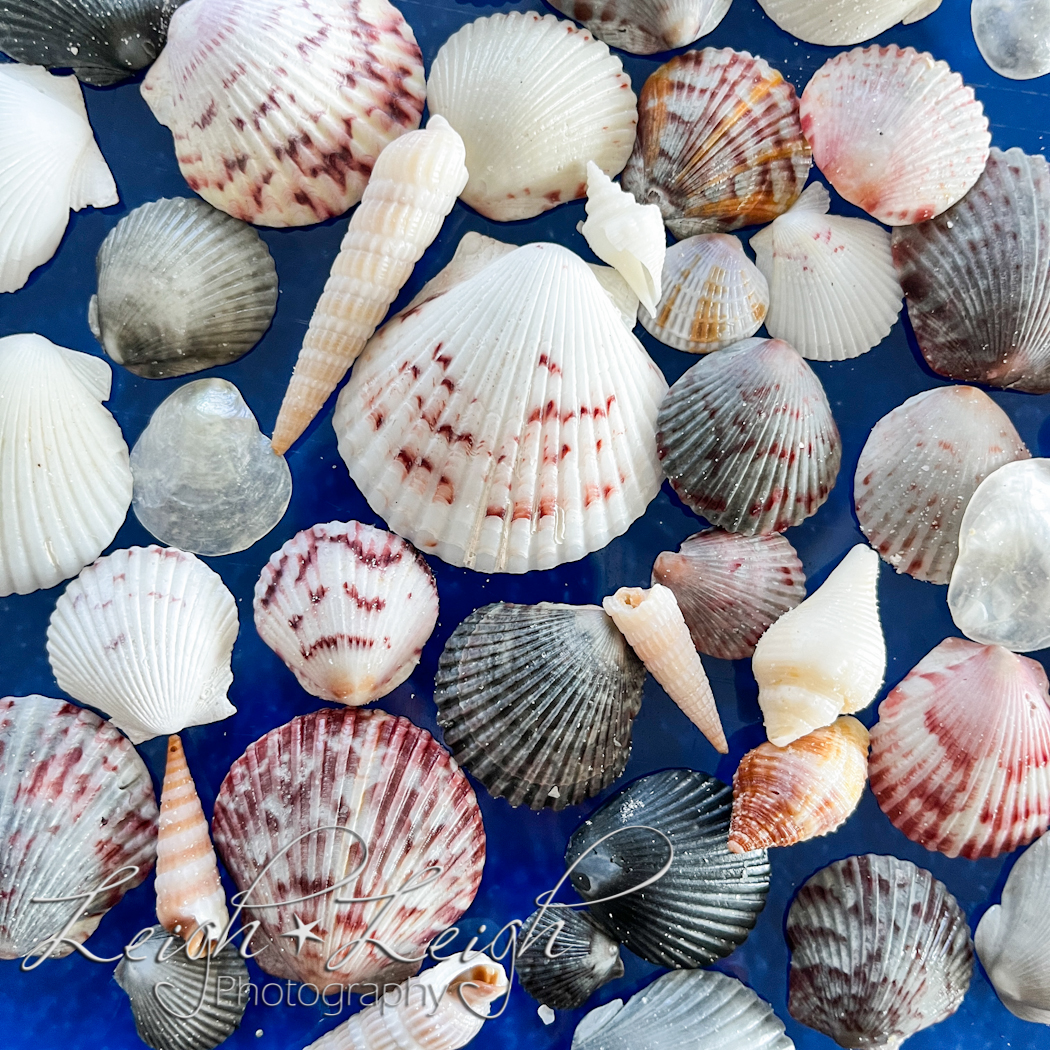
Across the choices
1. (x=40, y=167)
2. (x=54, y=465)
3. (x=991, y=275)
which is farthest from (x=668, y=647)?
(x=40, y=167)

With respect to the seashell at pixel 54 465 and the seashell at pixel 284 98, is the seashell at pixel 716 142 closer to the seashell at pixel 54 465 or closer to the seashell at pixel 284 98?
the seashell at pixel 284 98

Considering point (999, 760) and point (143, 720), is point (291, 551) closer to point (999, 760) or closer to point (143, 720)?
point (143, 720)

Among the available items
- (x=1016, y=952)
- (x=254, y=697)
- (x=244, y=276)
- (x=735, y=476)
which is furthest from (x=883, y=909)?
(x=244, y=276)

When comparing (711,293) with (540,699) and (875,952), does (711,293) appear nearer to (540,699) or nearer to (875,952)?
(540,699)

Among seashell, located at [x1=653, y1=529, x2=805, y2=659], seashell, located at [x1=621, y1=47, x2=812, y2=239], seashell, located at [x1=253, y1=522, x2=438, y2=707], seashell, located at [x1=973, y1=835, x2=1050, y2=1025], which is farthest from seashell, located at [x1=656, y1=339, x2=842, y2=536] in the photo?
seashell, located at [x1=973, y1=835, x2=1050, y2=1025]

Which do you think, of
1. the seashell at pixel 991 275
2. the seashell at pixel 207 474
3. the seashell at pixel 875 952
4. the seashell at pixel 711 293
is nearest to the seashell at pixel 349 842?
the seashell at pixel 207 474

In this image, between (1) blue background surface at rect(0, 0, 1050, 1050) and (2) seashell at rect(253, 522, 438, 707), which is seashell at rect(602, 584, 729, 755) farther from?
(2) seashell at rect(253, 522, 438, 707)
